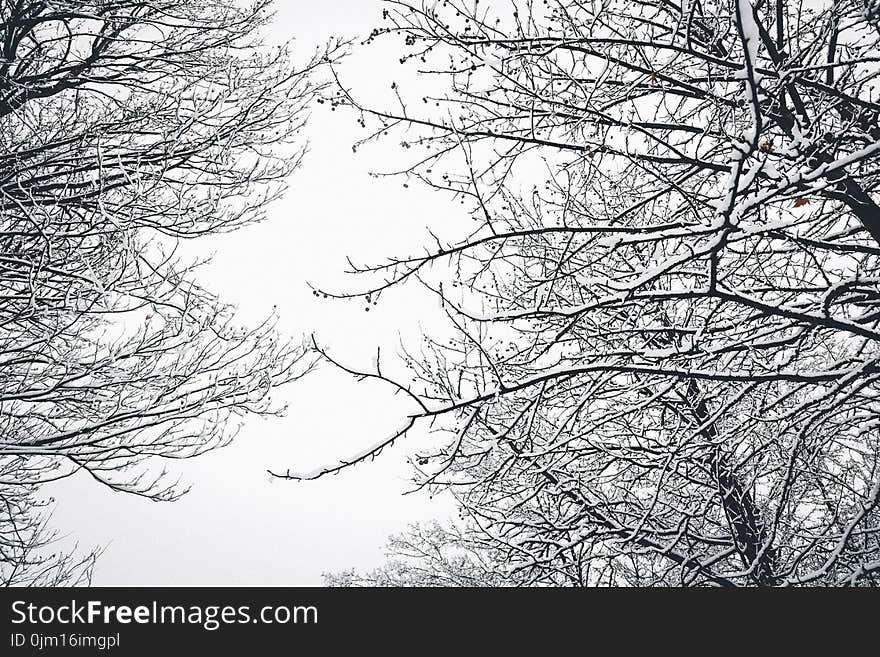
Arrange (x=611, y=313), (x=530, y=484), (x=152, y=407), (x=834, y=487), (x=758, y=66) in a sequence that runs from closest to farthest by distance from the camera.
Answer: (x=758, y=66)
(x=611, y=313)
(x=152, y=407)
(x=530, y=484)
(x=834, y=487)

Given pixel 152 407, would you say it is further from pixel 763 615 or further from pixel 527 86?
pixel 763 615

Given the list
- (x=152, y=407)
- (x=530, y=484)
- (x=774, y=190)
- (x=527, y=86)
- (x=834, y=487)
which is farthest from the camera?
(x=834, y=487)

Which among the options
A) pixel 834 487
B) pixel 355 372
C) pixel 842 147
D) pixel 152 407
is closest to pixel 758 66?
pixel 842 147

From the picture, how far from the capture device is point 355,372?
2.82 meters

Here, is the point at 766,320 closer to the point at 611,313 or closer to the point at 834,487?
the point at 611,313

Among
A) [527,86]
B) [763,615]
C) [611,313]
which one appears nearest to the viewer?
→ [763,615]

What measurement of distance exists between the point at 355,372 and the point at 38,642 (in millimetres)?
1808

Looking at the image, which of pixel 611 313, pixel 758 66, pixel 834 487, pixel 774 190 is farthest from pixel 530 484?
pixel 834 487

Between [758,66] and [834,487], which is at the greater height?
[758,66]

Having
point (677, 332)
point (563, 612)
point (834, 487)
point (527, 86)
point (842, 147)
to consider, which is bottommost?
point (563, 612)

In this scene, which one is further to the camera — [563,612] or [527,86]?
[527,86]

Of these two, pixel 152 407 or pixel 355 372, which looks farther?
pixel 152 407

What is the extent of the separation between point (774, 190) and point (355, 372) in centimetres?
198

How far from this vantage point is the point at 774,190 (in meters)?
2.48
